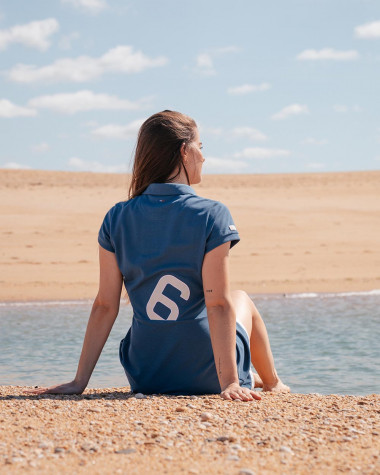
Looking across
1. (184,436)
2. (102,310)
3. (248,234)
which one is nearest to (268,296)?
(248,234)

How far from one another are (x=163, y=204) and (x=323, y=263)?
11.1 meters

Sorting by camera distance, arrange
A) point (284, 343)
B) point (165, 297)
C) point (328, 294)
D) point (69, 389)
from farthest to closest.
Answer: point (328, 294) → point (284, 343) → point (69, 389) → point (165, 297)

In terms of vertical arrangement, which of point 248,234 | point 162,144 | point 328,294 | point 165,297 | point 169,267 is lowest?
point 328,294

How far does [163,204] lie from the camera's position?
317 cm

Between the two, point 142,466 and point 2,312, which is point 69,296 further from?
point 142,466

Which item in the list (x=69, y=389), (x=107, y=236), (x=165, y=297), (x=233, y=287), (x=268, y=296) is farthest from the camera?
(x=233, y=287)

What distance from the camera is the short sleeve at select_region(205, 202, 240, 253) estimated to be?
3.08 m

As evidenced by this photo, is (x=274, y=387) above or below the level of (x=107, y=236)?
below

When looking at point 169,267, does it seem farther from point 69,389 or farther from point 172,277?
point 69,389

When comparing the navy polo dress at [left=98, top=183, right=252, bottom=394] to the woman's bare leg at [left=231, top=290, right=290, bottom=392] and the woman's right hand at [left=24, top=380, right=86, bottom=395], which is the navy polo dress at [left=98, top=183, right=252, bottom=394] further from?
the woman's right hand at [left=24, top=380, right=86, bottom=395]

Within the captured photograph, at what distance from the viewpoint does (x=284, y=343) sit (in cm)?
705

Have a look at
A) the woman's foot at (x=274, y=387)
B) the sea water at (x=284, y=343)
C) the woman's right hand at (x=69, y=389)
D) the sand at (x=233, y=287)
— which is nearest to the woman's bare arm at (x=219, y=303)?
the sand at (x=233, y=287)

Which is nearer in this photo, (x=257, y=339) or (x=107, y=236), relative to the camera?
(x=107, y=236)

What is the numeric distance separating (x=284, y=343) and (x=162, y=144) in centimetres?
419
